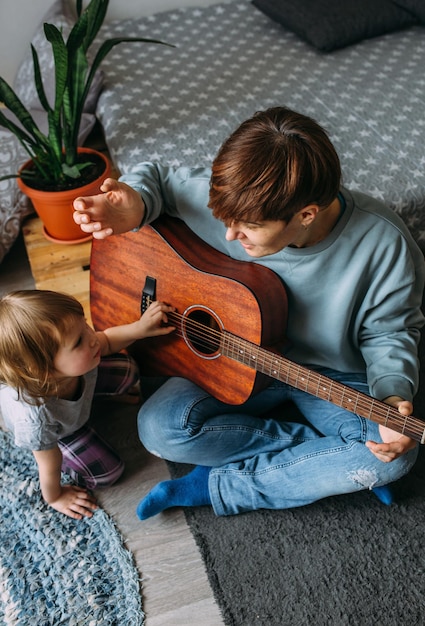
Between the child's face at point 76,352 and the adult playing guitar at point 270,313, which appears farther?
the child's face at point 76,352

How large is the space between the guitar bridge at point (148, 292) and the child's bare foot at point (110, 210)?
15 centimetres

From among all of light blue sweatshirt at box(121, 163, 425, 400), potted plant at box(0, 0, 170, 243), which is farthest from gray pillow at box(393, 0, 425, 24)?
light blue sweatshirt at box(121, 163, 425, 400)

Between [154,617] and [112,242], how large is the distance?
2.64ft

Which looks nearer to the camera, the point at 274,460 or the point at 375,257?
the point at 375,257

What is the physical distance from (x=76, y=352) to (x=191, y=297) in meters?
0.27

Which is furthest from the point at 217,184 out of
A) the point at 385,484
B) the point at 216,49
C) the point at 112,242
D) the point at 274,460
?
the point at 216,49

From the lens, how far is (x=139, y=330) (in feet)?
4.33

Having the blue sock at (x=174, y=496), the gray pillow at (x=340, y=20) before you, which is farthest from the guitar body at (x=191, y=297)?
the gray pillow at (x=340, y=20)

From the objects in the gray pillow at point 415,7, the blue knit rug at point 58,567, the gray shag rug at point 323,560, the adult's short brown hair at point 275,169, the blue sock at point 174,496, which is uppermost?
the adult's short brown hair at point 275,169

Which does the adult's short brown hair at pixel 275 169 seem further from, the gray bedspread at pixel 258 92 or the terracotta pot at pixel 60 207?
the terracotta pot at pixel 60 207

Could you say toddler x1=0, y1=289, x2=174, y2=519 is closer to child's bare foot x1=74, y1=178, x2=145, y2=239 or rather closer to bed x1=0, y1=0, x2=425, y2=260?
child's bare foot x1=74, y1=178, x2=145, y2=239

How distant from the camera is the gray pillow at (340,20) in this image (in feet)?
7.00

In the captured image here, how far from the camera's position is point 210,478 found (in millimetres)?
1316

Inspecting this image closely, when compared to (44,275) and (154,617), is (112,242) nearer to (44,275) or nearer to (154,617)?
(44,275)
